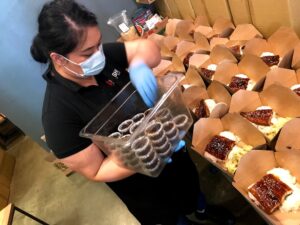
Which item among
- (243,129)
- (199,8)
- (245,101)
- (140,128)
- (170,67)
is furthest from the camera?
(199,8)

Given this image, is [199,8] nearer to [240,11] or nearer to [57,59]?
[240,11]

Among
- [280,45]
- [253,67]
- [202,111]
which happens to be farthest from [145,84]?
[280,45]

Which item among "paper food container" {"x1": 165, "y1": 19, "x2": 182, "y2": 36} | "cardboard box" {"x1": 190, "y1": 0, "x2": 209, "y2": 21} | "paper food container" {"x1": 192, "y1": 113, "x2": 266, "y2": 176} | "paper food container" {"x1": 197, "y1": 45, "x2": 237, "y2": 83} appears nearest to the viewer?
"paper food container" {"x1": 192, "y1": 113, "x2": 266, "y2": 176}

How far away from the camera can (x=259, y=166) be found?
4.25 feet

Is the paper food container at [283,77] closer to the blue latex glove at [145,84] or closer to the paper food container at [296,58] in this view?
the paper food container at [296,58]

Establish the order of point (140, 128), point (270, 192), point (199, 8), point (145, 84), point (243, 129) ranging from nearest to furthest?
point (140, 128) → point (270, 192) → point (145, 84) → point (243, 129) → point (199, 8)

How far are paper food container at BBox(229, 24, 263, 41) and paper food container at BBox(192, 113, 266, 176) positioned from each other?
0.69 metres

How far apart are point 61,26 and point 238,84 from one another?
3.36 ft

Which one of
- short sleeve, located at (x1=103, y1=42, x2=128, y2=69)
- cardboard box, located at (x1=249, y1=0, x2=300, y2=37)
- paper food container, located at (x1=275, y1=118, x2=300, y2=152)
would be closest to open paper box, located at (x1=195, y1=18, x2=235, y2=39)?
cardboard box, located at (x1=249, y1=0, x2=300, y2=37)

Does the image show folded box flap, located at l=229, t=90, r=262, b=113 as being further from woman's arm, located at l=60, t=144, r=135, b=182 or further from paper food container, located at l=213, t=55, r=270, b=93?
woman's arm, located at l=60, t=144, r=135, b=182

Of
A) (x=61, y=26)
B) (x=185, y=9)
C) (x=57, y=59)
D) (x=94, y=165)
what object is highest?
(x=61, y=26)

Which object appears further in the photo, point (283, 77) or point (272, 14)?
point (272, 14)

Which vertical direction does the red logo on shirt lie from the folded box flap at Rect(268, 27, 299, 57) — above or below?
above

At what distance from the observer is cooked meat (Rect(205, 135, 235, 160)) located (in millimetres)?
1427
